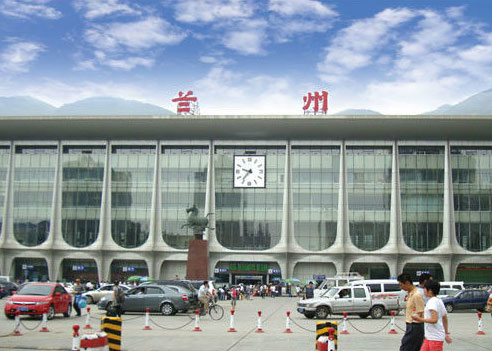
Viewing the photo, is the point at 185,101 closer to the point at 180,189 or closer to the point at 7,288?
the point at 180,189

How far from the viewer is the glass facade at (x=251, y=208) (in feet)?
239

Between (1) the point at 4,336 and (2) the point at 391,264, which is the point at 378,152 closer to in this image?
(2) the point at 391,264

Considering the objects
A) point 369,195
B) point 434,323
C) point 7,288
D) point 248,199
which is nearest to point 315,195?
point 369,195

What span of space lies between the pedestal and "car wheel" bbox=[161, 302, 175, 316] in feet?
72.4

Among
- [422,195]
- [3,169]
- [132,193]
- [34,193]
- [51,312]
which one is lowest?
[51,312]

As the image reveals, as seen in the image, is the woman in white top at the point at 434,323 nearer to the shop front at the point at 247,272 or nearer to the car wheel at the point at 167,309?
the car wheel at the point at 167,309

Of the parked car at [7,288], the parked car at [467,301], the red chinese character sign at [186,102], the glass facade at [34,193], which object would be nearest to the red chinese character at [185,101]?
the red chinese character sign at [186,102]

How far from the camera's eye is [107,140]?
75750 mm

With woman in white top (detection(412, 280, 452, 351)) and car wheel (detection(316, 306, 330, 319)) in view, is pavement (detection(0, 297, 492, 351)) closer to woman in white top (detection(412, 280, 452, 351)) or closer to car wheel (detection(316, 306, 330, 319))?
car wheel (detection(316, 306, 330, 319))

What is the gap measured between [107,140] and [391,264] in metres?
35.9

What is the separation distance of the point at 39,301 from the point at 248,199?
48574 mm

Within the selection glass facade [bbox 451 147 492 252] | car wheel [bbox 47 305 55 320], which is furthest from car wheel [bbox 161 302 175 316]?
glass facade [bbox 451 147 492 252]

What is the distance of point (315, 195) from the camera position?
72.8m

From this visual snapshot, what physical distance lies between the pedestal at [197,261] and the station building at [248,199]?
19416 mm
